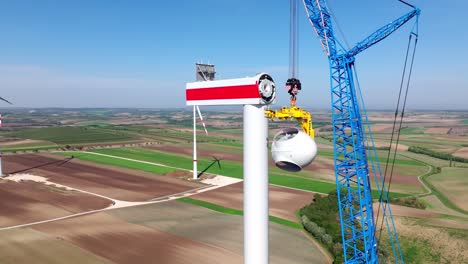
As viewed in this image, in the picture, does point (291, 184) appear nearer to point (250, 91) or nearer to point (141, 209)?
point (141, 209)

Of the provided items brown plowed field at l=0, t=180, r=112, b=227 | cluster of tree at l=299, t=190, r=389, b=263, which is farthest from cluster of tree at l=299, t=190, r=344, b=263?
brown plowed field at l=0, t=180, r=112, b=227

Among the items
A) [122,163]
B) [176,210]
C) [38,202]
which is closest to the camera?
[176,210]

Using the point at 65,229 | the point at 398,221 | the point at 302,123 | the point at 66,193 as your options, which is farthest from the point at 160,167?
the point at 302,123

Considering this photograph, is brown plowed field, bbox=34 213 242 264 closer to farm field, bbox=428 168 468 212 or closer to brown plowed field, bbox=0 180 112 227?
brown plowed field, bbox=0 180 112 227

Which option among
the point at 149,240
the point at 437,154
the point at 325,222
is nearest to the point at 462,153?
the point at 437,154

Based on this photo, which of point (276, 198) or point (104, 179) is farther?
point (104, 179)

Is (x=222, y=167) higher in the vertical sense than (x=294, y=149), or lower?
lower

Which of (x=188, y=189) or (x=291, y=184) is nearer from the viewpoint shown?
(x=188, y=189)

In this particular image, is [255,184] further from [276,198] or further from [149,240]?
[276,198]
